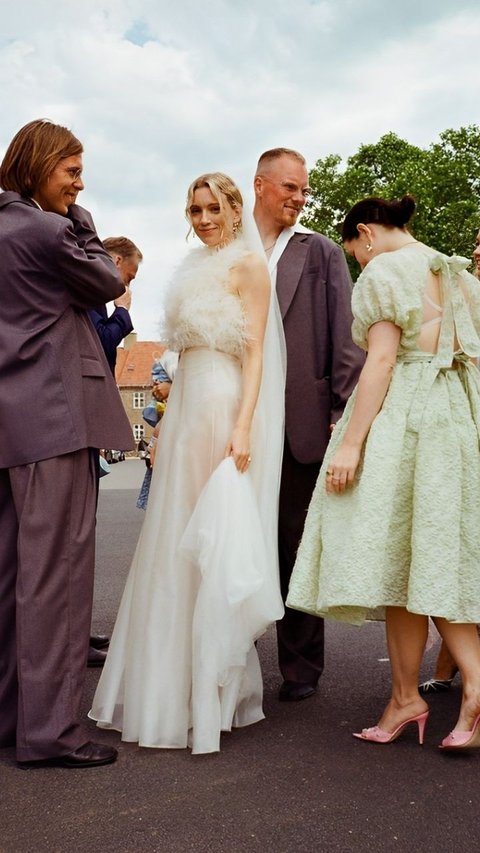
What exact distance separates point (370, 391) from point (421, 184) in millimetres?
33296

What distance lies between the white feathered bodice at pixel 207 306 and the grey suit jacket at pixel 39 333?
19.3 inches

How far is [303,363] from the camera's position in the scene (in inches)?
178

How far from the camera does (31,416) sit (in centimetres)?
346

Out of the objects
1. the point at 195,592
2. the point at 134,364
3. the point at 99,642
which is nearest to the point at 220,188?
the point at 195,592

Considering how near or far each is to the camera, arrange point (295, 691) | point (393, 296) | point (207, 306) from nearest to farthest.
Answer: point (393, 296) → point (207, 306) → point (295, 691)

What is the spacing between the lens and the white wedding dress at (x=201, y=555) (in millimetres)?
3607

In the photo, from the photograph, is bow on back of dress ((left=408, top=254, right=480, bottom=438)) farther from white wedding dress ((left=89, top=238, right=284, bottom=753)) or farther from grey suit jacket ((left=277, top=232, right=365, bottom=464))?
grey suit jacket ((left=277, top=232, right=365, bottom=464))

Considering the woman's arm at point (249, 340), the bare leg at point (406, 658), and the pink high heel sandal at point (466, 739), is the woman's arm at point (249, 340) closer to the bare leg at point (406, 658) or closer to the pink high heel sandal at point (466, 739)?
the bare leg at point (406, 658)

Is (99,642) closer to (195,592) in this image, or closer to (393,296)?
(195,592)

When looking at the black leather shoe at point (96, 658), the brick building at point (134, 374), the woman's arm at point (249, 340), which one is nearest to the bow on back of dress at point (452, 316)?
the woman's arm at point (249, 340)

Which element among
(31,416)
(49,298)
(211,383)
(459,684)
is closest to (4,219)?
(49,298)

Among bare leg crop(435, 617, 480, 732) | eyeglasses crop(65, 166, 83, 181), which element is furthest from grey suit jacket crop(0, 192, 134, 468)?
bare leg crop(435, 617, 480, 732)

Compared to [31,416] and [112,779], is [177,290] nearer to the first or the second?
[31,416]

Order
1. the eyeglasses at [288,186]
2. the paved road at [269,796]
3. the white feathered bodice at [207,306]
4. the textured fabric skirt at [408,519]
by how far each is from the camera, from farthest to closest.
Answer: the eyeglasses at [288,186]
the white feathered bodice at [207,306]
the textured fabric skirt at [408,519]
the paved road at [269,796]
